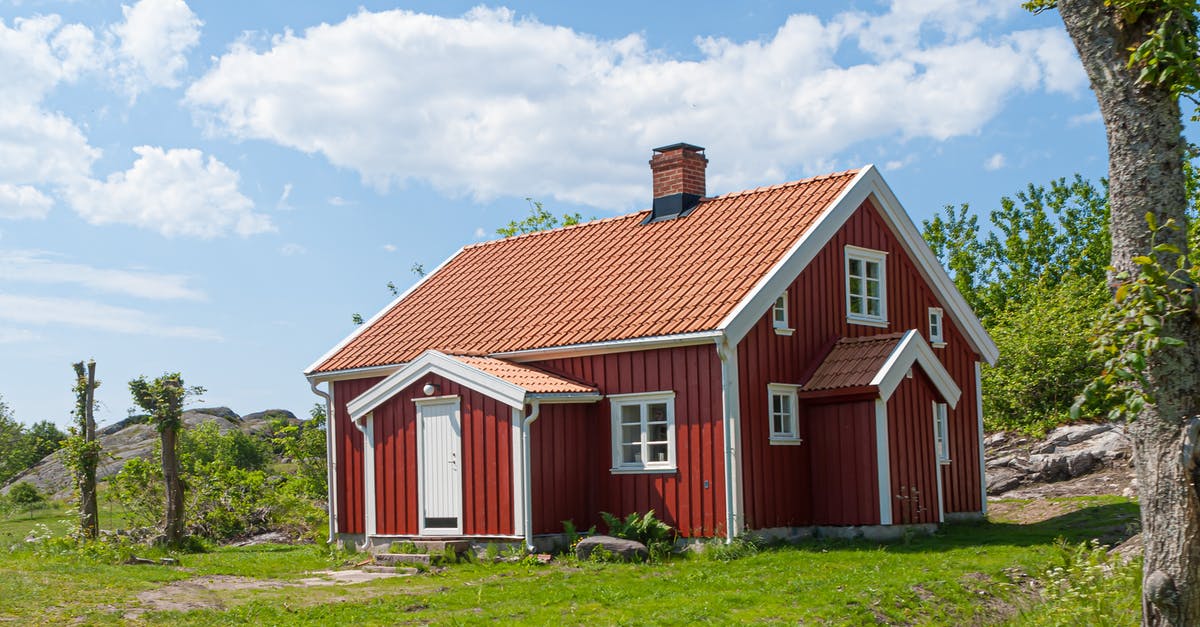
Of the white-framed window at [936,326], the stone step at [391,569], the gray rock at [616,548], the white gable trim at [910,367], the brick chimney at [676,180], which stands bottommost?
the stone step at [391,569]

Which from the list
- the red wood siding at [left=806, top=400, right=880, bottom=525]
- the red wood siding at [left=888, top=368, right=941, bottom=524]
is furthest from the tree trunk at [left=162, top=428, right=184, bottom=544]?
the red wood siding at [left=888, top=368, right=941, bottom=524]

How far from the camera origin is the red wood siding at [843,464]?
19.3 meters

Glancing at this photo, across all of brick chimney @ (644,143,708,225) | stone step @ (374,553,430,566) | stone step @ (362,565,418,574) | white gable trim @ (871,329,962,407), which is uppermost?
brick chimney @ (644,143,708,225)

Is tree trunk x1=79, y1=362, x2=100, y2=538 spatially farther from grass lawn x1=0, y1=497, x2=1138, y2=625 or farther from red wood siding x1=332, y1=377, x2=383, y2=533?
red wood siding x1=332, y1=377, x2=383, y2=533

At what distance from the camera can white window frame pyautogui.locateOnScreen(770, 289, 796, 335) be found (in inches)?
774

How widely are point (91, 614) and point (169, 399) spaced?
9163mm

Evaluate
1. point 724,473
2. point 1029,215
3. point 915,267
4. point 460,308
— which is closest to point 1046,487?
point 915,267

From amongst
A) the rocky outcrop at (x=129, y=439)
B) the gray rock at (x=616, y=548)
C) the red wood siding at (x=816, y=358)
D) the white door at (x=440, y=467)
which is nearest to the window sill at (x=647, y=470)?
the red wood siding at (x=816, y=358)

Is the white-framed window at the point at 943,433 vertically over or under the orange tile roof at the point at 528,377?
under

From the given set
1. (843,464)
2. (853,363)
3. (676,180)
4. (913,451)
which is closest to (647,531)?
(843,464)

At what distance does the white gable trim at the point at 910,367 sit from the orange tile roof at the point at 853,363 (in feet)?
0.46

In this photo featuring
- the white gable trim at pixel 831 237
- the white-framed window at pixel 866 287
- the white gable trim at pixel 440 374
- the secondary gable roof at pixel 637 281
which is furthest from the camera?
the white-framed window at pixel 866 287

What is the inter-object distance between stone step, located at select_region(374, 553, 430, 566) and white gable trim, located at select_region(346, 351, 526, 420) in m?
2.70

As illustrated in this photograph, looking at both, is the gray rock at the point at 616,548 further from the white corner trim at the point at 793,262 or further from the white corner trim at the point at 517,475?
the white corner trim at the point at 793,262
